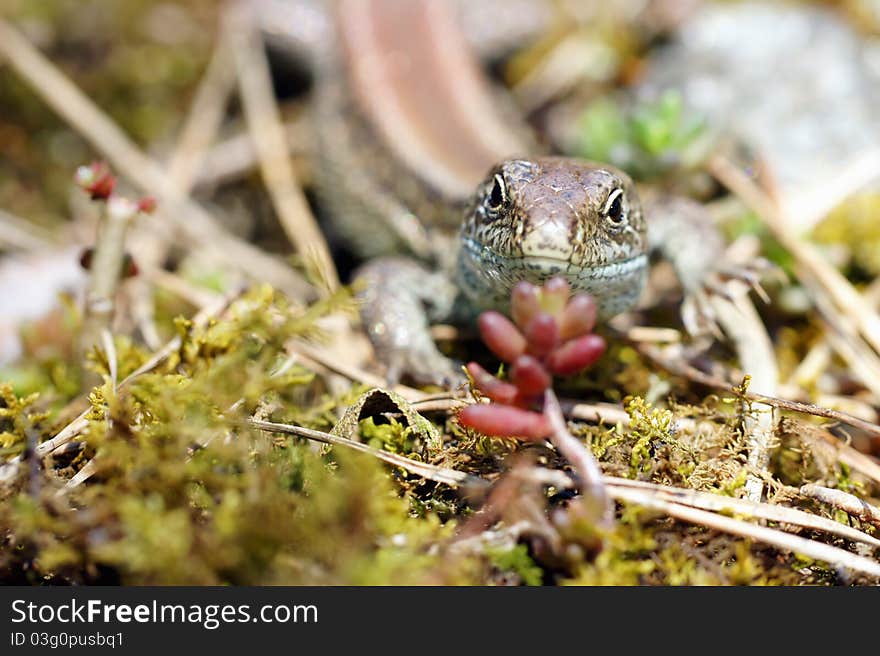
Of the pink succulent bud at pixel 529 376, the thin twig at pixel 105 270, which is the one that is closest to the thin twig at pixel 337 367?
the thin twig at pixel 105 270

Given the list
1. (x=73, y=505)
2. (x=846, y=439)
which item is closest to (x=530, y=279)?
(x=846, y=439)

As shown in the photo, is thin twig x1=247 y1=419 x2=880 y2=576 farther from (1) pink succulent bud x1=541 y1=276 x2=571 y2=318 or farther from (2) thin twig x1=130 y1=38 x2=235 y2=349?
(2) thin twig x1=130 y1=38 x2=235 y2=349

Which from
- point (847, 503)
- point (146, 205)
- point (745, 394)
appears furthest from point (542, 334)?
point (146, 205)

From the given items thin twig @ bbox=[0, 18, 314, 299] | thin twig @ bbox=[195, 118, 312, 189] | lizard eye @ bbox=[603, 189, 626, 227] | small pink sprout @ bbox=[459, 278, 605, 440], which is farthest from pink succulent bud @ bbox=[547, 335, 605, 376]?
thin twig @ bbox=[195, 118, 312, 189]

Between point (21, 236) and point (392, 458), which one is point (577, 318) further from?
point (21, 236)

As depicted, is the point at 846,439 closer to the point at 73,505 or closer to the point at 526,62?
the point at 73,505

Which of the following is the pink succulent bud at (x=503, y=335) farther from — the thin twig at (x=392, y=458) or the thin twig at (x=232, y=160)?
the thin twig at (x=232, y=160)
